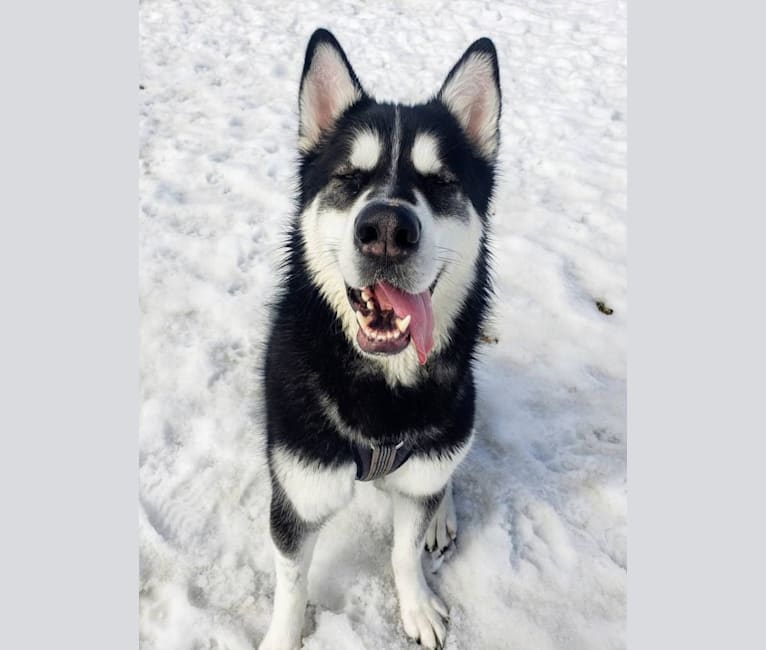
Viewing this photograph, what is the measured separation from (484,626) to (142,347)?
109 inches

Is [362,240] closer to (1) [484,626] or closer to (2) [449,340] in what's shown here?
(2) [449,340]

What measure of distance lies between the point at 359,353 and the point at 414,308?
14.6 inches

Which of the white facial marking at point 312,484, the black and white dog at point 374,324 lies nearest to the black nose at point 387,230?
the black and white dog at point 374,324

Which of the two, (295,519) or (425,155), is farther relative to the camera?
(295,519)

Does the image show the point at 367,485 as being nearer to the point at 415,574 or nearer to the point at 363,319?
the point at 415,574

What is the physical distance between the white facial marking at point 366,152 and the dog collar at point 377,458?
1.19 m

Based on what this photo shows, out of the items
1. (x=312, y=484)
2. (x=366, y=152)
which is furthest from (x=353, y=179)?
(x=312, y=484)

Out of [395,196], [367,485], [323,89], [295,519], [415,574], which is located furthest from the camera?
[367,485]

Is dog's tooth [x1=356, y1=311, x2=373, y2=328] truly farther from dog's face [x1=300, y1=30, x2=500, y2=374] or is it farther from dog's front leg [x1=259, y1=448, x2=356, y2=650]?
dog's front leg [x1=259, y1=448, x2=356, y2=650]

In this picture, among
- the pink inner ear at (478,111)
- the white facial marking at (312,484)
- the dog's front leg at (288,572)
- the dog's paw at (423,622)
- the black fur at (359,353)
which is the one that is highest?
the pink inner ear at (478,111)

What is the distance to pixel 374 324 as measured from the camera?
202cm

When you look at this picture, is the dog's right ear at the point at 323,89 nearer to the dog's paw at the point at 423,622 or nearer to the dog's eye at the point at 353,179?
the dog's eye at the point at 353,179

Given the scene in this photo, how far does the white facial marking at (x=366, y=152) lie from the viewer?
2.17 m

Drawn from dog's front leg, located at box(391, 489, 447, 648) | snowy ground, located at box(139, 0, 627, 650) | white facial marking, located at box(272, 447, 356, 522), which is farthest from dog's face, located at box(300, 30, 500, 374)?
snowy ground, located at box(139, 0, 627, 650)
